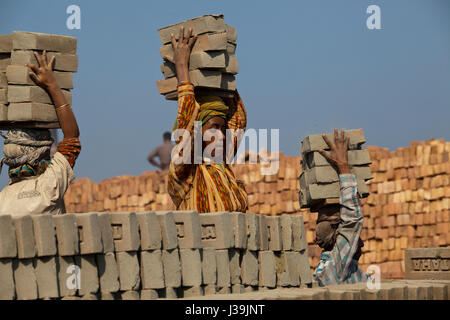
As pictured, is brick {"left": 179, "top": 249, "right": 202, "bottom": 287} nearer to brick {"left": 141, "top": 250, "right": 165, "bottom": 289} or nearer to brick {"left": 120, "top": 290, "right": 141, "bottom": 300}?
brick {"left": 141, "top": 250, "right": 165, "bottom": 289}

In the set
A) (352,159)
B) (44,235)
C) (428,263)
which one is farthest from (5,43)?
(428,263)

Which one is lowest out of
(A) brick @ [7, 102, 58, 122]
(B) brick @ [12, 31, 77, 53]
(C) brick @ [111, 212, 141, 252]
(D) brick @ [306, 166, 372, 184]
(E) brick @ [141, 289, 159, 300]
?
(E) brick @ [141, 289, 159, 300]

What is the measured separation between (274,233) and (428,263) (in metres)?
3.24

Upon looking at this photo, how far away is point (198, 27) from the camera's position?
7.23 m

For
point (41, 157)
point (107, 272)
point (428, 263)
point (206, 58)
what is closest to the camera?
point (107, 272)

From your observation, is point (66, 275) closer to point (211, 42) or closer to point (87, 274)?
point (87, 274)

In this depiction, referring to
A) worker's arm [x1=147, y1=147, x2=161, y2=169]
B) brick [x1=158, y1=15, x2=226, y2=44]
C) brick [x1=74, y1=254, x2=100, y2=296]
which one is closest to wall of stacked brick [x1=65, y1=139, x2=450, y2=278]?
worker's arm [x1=147, y1=147, x2=161, y2=169]

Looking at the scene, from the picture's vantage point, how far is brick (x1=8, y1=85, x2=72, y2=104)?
659 centimetres

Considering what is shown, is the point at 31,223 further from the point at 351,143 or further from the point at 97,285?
the point at 351,143

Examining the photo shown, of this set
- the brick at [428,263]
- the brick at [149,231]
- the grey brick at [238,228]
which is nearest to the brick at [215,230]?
the grey brick at [238,228]

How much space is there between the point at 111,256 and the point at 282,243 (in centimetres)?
178

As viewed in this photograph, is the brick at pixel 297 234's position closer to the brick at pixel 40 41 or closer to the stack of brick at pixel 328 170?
the stack of brick at pixel 328 170

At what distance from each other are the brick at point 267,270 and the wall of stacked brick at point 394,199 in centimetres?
1006

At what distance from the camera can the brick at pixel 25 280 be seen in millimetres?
5102
